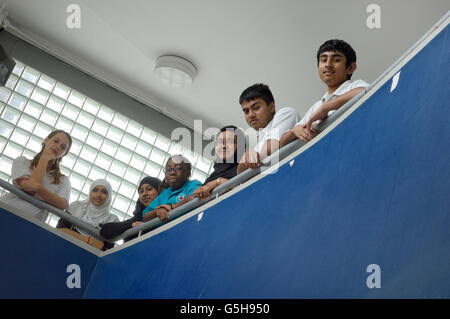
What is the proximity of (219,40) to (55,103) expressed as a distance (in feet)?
6.17

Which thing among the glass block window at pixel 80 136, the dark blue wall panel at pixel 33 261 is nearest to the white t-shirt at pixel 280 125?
the dark blue wall panel at pixel 33 261

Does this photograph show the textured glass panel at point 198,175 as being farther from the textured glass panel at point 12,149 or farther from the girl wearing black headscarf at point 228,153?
the girl wearing black headscarf at point 228,153

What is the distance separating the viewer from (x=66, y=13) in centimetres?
569

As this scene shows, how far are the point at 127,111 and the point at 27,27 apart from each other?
54.4 inches

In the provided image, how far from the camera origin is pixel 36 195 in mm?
3592

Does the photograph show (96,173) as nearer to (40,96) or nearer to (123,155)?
(123,155)

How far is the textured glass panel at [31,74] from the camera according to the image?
5.83 m

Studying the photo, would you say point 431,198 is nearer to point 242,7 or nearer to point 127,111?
point 242,7

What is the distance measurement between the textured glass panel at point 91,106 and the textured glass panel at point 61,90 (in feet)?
0.74

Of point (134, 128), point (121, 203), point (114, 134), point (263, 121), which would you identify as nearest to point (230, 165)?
point (263, 121)

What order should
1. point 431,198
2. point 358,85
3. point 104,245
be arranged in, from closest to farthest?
point 431,198 → point 358,85 → point 104,245
